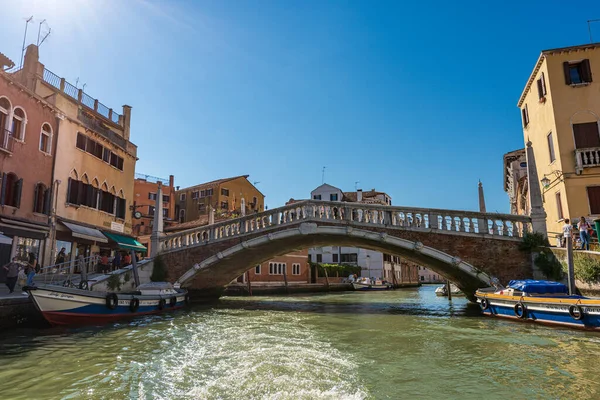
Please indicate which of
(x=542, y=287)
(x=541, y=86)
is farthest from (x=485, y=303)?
(x=541, y=86)

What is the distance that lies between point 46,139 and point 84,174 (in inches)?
82.2

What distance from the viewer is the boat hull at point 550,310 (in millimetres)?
7348

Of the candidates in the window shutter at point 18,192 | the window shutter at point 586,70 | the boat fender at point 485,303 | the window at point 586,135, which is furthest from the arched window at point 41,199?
the window shutter at point 586,70

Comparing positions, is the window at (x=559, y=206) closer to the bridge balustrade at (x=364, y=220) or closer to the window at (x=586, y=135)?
the window at (x=586, y=135)

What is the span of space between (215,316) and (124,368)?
20.8ft

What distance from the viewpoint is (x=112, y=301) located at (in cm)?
991

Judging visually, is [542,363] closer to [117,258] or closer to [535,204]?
[535,204]

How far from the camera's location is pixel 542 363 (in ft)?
17.8

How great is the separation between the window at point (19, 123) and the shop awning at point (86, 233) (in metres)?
3.27

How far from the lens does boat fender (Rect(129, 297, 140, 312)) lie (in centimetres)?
1059

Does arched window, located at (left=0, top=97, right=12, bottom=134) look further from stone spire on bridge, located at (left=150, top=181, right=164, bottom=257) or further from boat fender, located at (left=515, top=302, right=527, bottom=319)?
boat fender, located at (left=515, top=302, right=527, bottom=319)

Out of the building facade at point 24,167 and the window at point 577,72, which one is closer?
the building facade at point 24,167

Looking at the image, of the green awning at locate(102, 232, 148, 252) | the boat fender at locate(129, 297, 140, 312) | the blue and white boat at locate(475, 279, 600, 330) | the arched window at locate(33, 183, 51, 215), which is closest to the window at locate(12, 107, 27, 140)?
the arched window at locate(33, 183, 51, 215)

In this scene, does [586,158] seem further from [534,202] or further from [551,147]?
[534,202]
